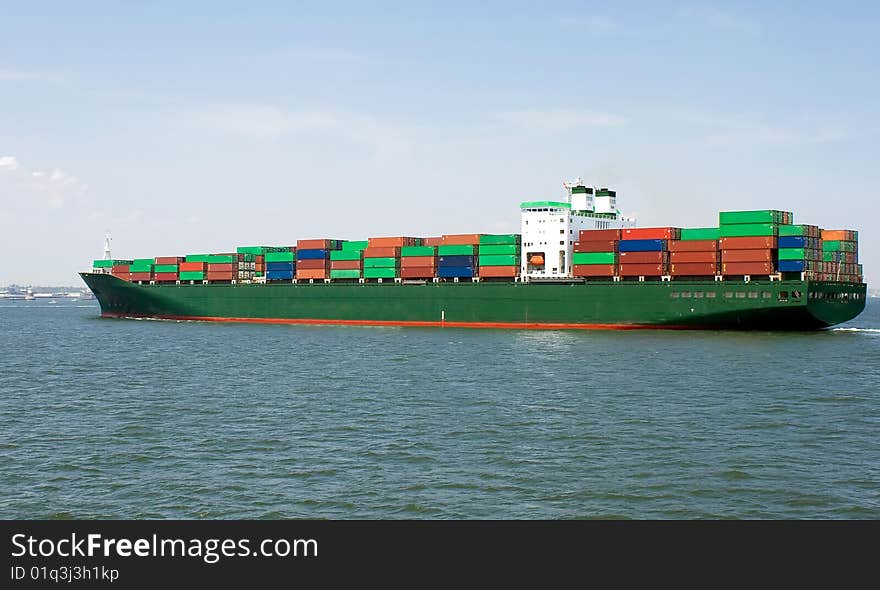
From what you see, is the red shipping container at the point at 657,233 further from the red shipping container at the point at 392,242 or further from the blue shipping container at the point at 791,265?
the red shipping container at the point at 392,242

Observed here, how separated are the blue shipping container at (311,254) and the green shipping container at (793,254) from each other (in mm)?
46331

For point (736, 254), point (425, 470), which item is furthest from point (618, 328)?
point (425, 470)

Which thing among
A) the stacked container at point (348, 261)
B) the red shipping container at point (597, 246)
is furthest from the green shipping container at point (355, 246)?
the red shipping container at point (597, 246)

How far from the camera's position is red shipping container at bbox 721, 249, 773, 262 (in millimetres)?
66938

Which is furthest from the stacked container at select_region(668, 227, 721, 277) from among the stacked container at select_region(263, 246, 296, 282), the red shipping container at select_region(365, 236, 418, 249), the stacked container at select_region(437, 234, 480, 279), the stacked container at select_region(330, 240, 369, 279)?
the stacked container at select_region(263, 246, 296, 282)

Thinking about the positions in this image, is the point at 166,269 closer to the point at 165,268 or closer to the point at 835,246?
the point at 165,268

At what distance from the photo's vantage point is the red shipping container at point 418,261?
83875mm

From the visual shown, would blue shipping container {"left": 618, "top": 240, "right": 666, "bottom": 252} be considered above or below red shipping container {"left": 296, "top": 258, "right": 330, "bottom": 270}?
above

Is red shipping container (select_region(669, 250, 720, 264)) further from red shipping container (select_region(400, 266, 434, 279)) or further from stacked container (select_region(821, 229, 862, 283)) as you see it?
red shipping container (select_region(400, 266, 434, 279))

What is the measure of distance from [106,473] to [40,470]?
1846mm

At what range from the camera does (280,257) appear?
9425 cm

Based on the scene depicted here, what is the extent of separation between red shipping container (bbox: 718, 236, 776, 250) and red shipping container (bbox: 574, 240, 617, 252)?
9551mm

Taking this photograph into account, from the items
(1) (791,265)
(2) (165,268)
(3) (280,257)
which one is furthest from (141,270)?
(1) (791,265)
